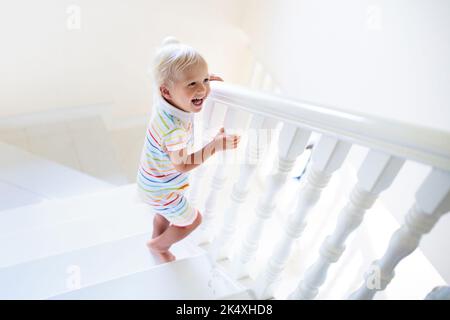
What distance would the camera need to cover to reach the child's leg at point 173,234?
156 centimetres

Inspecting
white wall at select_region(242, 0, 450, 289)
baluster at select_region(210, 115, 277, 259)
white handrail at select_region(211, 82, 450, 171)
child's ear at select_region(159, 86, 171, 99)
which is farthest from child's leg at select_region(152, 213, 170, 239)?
white wall at select_region(242, 0, 450, 289)

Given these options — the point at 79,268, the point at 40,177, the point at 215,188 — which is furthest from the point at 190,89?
the point at 40,177

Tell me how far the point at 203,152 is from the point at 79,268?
78 cm

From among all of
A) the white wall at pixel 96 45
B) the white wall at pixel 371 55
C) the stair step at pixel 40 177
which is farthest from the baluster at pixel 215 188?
the white wall at pixel 96 45

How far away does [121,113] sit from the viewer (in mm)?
3262

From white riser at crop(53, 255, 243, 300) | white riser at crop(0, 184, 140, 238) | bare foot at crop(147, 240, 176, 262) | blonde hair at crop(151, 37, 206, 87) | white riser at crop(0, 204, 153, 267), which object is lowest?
white riser at crop(0, 184, 140, 238)

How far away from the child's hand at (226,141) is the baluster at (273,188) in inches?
6.4

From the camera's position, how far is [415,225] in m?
0.77

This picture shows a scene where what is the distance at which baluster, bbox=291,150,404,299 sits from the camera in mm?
786

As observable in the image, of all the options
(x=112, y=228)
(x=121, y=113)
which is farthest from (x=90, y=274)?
(x=121, y=113)

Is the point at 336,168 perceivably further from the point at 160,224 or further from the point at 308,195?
the point at 160,224

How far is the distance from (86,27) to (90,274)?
6.02ft

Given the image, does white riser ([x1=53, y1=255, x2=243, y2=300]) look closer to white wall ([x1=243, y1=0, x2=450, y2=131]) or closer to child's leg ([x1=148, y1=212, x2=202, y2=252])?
child's leg ([x1=148, y1=212, x2=202, y2=252])

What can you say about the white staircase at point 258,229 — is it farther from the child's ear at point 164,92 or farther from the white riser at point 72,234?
the child's ear at point 164,92
